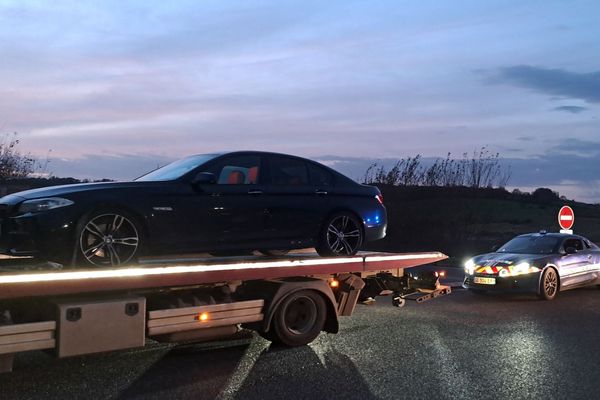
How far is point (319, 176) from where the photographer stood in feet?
26.3

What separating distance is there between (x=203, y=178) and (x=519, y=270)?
6.98 meters

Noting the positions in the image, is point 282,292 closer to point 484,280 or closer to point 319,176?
point 319,176

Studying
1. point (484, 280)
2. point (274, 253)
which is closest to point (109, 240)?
point (274, 253)

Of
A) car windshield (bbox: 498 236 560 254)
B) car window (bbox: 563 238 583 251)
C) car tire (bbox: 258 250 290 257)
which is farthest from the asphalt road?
car window (bbox: 563 238 583 251)

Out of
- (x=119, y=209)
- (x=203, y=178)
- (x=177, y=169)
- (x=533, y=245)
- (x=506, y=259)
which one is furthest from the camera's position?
(x=533, y=245)

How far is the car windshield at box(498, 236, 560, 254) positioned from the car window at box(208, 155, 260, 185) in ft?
22.9

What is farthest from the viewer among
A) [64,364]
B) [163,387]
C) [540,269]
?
[540,269]

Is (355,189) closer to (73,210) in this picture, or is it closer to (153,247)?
(153,247)

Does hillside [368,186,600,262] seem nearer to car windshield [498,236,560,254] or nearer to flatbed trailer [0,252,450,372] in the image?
car windshield [498,236,560,254]

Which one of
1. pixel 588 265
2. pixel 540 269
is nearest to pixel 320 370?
pixel 540 269

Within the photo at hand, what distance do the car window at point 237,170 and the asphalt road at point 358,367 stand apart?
195 centimetres

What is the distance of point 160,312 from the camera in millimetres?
6020

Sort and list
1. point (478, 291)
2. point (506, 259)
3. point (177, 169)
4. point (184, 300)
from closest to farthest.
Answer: point (184, 300) < point (177, 169) < point (506, 259) < point (478, 291)

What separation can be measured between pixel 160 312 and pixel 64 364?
1.23m
